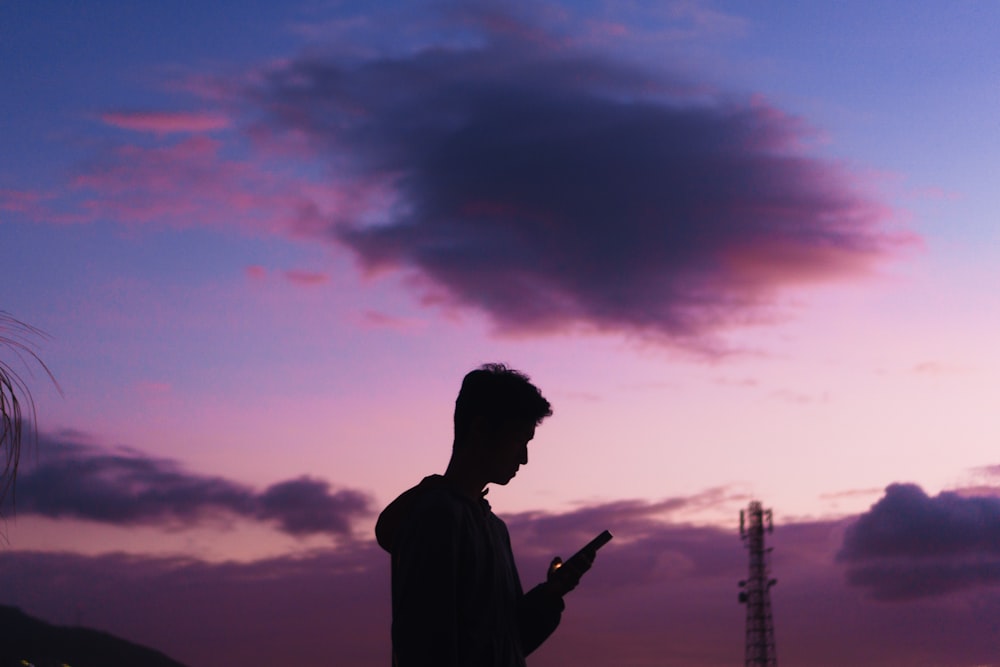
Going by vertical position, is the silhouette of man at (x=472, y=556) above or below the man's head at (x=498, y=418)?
below

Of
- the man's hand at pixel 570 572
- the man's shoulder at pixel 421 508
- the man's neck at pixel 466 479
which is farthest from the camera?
the man's hand at pixel 570 572

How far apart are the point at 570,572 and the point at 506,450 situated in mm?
640

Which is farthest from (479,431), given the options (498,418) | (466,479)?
(466,479)

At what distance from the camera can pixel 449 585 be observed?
14.5 feet

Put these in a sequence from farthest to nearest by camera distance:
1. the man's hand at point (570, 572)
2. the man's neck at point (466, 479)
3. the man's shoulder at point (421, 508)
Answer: the man's hand at point (570, 572), the man's neck at point (466, 479), the man's shoulder at point (421, 508)

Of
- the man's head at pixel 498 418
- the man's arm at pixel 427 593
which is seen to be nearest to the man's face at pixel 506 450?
the man's head at pixel 498 418

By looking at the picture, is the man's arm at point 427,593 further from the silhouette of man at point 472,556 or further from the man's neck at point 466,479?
the man's neck at point 466,479

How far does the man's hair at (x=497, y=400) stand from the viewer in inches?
190

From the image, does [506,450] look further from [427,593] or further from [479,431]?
[427,593]

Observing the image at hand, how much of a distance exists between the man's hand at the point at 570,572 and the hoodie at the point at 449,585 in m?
0.13

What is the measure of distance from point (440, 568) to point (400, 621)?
0.83 ft

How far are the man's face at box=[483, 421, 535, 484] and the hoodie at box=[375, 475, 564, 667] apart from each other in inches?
6.1

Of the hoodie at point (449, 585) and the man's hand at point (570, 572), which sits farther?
the man's hand at point (570, 572)

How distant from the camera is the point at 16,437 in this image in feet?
17.9
